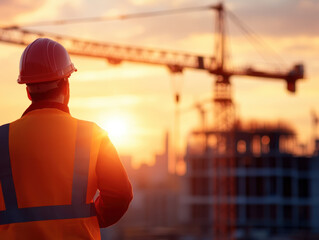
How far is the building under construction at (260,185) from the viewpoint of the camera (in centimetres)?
10500

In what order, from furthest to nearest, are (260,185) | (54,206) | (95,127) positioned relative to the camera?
(260,185), (95,127), (54,206)

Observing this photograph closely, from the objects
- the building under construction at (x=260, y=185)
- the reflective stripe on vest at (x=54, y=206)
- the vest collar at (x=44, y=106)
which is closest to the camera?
the reflective stripe on vest at (x=54, y=206)

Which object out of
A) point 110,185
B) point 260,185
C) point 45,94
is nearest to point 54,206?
point 110,185

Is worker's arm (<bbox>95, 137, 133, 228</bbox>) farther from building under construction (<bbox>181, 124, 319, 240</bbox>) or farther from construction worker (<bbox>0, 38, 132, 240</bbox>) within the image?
building under construction (<bbox>181, 124, 319, 240</bbox>)

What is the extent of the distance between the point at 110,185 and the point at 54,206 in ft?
0.71

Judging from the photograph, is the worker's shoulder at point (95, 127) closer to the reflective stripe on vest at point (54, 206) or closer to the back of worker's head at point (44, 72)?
the reflective stripe on vest at point (54, 206)

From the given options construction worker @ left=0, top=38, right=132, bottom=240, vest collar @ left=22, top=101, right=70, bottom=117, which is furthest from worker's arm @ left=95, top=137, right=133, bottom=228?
vest collar @ left=22, top=101, right=70, bottom=117

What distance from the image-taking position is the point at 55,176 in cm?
246

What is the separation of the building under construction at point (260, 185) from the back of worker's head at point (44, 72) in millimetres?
101193

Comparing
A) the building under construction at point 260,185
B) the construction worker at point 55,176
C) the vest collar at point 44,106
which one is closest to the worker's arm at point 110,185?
the construction worker at point 55,176

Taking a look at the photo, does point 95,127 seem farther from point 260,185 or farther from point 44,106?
point 260,185

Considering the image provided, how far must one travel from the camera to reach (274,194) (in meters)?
105

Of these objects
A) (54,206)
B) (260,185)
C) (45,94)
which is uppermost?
(45,94)

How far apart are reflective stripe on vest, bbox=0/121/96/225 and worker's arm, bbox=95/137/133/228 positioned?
57 millimetres
